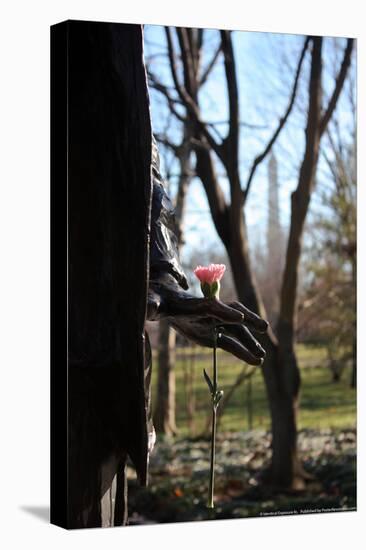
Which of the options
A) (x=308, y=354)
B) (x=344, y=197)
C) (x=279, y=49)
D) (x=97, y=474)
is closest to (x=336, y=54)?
(x=279, y=49)

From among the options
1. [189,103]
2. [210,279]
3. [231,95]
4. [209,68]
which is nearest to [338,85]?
[231,95]

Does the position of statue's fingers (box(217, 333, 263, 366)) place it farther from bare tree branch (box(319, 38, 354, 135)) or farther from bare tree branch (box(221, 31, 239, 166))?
bare tree branch (box(319, 38, 354, 135))

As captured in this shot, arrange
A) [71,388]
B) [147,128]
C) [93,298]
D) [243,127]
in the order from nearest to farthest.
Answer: [147,128]
[93,298]
[71,388]
[243,127]

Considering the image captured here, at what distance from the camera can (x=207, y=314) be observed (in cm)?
281

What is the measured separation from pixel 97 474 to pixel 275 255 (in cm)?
402

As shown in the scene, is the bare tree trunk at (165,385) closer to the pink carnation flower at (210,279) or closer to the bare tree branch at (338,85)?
the bare tree branch at (338,85)

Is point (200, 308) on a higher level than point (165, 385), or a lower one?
higher

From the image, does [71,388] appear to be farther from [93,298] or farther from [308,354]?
[308,354]

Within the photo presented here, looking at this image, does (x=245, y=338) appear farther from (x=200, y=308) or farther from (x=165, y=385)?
(x=165, y=385)

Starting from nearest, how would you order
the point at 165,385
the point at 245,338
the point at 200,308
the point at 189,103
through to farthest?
the point at 200,308 < the point at 245,338 < the point at 189,103 < the point at 165,385

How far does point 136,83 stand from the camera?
2.72 m

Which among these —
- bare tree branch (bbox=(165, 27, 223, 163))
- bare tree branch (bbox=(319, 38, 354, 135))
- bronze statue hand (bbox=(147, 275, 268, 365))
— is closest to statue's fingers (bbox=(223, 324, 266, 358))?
bronze statue hand (bbox=(147, 275, 268, 365))

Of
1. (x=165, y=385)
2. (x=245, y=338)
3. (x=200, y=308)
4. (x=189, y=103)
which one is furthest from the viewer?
(x=165, y=385)

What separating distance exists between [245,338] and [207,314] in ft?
0.53
